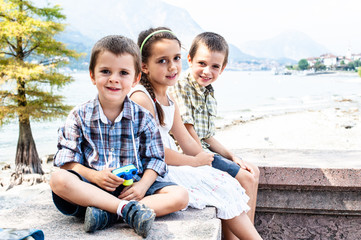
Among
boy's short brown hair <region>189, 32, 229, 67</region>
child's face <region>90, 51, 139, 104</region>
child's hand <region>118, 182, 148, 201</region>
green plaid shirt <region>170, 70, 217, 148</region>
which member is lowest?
child's hand <region>118, 182, 148, 201</region>

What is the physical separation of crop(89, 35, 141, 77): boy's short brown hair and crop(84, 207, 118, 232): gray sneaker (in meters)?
0.74

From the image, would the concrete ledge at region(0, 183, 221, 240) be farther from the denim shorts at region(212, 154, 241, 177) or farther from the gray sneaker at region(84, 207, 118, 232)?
the denim shorts at region(212, 154, 241, 177)

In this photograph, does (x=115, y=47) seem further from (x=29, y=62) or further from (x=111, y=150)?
(x=29, y=62)

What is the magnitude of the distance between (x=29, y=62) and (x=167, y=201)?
11.6m

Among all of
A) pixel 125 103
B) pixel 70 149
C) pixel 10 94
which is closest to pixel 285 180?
pixel 125 103

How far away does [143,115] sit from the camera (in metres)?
2.04

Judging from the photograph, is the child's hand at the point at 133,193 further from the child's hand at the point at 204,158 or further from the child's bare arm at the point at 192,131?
the child's bare arm at the point at 192,131

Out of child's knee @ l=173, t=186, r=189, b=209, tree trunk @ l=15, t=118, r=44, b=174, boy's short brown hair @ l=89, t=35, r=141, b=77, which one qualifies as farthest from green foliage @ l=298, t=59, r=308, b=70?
child's knee @ l=173, t=186, r=189, b=209

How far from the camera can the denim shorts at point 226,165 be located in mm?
2482

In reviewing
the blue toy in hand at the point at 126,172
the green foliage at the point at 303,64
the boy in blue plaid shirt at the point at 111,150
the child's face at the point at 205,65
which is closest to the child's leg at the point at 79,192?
the boy in blue plaid shirt at the point at 111,150

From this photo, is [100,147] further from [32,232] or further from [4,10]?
[4,10]

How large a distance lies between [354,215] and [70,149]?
6.83 ft

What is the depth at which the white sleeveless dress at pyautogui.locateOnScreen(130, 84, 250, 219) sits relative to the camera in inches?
81.3

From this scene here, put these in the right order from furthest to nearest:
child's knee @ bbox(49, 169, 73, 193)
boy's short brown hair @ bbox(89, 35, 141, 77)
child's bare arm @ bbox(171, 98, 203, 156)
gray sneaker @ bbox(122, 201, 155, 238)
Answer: child's bare arm @ bbox(171, 98, 203, 156)
boy's short brown hair @ bbox(89, 35, 141, 77)
child's knee @ bbox(49, 169, 73, 193)
gray sneaker @ bbox(122, 201, 155, 238)
